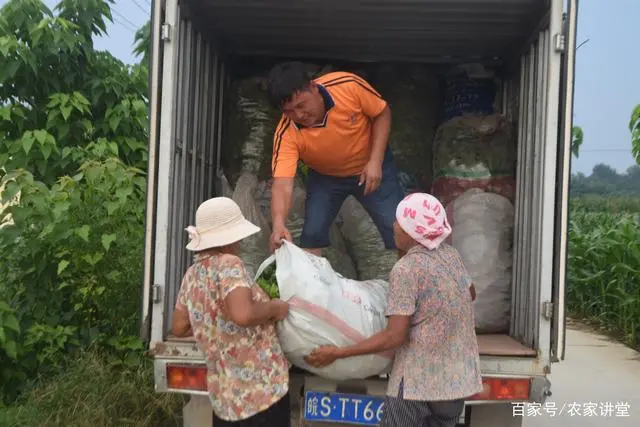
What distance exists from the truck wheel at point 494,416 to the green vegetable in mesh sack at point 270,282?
1010 mm

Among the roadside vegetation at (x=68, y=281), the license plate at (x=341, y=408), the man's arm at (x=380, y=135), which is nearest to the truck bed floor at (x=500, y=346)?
the license plate at (x=341, y=408)

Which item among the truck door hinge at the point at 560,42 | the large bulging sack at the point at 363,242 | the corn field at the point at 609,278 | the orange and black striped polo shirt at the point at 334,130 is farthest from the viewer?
the corn field at the point at 609,278

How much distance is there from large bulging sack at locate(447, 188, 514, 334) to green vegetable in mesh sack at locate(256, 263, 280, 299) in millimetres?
1205

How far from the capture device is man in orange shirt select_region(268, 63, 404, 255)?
3432 mm

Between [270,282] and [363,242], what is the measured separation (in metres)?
1.37

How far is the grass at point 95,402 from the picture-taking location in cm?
386

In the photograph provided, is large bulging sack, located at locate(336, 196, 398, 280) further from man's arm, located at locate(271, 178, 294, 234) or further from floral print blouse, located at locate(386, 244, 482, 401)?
floral print blouse, located at locate(386, 244, 482, 401)

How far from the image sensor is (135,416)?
3979mm

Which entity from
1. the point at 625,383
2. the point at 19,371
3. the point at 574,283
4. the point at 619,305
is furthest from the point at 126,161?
the point at 574,283

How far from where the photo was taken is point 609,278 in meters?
8.51

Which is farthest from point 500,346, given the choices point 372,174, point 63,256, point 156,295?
point 63,256

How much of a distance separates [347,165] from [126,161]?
2.47m

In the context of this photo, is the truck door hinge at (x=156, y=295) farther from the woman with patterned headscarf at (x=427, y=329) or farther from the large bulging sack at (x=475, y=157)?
the large bulging sack at (x=475, y=157)

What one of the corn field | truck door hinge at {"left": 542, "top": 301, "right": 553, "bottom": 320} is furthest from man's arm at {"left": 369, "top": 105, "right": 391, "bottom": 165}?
the corn field
